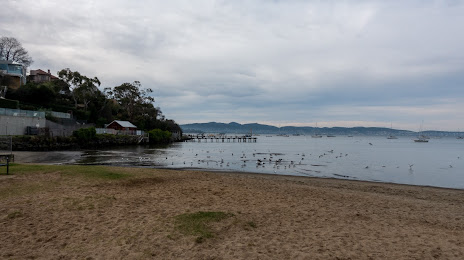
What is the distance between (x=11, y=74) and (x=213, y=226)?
2583 inches

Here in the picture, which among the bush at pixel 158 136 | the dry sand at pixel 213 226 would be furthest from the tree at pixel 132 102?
the dry sand at pixel 213 226

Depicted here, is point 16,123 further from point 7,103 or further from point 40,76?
point 40,76

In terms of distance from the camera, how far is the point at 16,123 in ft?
122

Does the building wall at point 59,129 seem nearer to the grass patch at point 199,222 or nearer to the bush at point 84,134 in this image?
the bush at point 84,134

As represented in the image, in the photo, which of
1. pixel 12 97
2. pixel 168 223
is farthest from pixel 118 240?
pixel 12 97

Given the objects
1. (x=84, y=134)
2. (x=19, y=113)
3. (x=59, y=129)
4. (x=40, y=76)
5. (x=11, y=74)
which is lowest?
(x=84, y=134)

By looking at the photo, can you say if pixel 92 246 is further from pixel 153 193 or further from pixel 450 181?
pixel 450 181

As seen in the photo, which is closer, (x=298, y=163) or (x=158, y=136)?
(x=298, y=163)

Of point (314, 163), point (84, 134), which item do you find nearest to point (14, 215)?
point (314, 163)

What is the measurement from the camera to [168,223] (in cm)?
694

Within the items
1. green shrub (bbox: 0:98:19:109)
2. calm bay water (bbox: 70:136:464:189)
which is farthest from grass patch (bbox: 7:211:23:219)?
green shrub (bbox: 0:98:19:109)

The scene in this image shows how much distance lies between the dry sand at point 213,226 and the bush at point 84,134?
3869 cm

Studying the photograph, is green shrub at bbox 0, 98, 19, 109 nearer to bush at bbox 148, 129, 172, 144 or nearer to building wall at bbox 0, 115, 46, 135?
building wall at bbox 0, 115, 46, 135

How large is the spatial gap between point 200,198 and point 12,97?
55.6m
